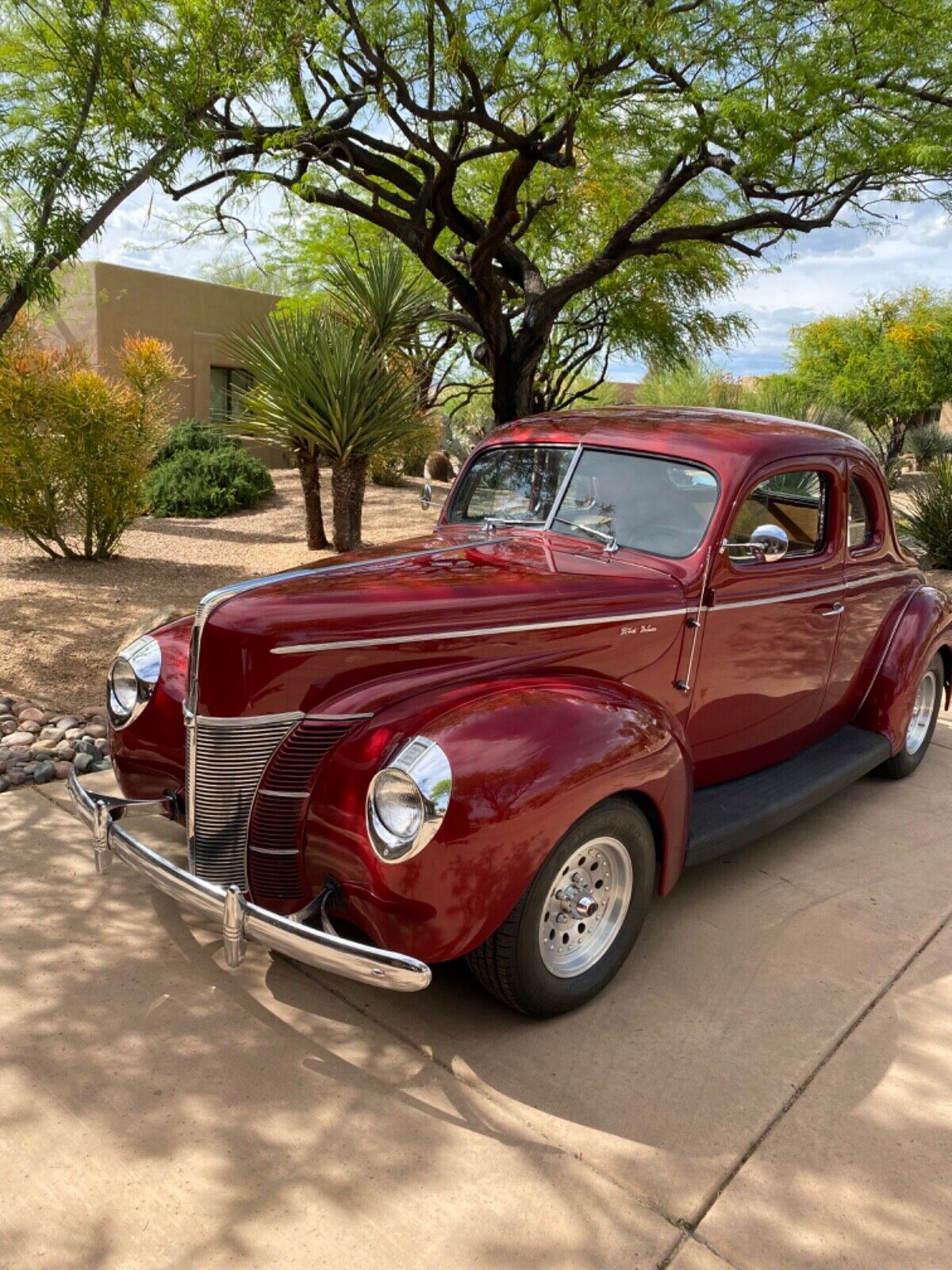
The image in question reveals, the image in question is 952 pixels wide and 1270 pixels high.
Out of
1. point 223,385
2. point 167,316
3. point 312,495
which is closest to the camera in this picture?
point 312,495

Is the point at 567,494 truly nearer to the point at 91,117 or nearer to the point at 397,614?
the point at 397,614

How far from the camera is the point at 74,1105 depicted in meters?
2.47

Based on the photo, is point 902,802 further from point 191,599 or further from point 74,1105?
point 191,599

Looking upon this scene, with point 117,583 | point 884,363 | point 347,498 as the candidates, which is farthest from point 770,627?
point 884,363

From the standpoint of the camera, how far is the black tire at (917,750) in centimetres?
499

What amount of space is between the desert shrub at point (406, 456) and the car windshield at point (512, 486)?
4.48 meters

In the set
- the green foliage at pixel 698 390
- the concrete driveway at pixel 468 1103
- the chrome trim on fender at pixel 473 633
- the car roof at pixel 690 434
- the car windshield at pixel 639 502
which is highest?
the green foliage at pixel 698 390

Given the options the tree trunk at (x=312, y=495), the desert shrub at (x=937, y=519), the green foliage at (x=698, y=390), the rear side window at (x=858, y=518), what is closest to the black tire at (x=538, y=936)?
the rear side window at (x=858, y=518)

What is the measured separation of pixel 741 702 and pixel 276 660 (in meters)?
2.02

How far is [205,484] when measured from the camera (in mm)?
13508

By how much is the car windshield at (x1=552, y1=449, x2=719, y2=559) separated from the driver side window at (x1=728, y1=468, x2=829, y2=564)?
0.37 meters

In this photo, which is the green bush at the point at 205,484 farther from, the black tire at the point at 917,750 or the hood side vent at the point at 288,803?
the hood side vent at the point at 288,803

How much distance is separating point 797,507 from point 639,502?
1.06 meters

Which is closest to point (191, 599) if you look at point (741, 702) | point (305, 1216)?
point (741, 702)
